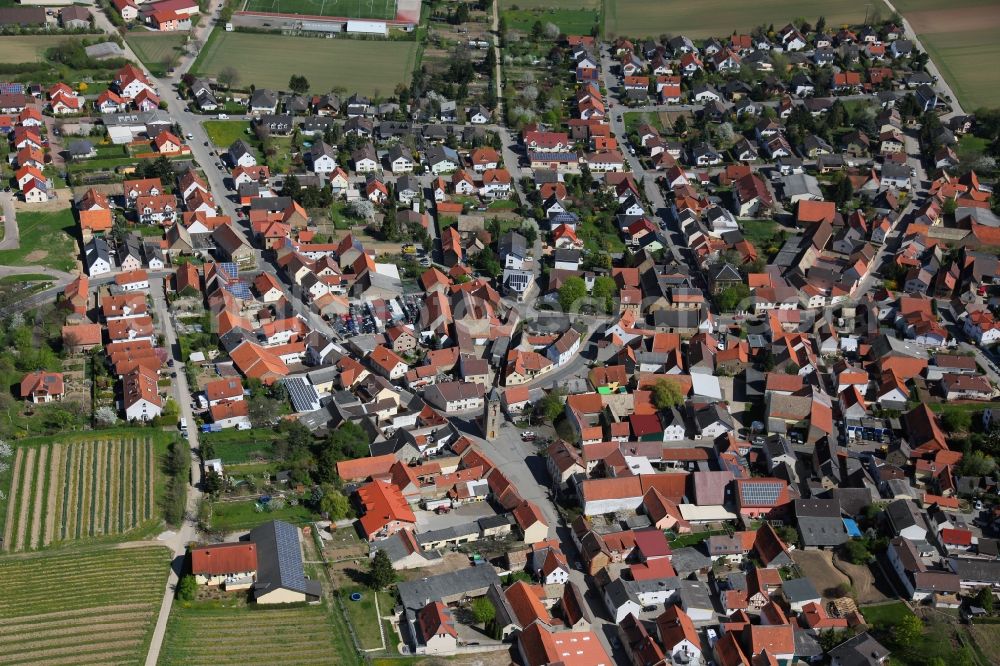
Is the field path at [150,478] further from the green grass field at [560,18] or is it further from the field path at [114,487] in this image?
the green grass field at [560,18]

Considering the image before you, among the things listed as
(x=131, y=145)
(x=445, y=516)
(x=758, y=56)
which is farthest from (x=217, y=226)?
(x=758, y=56)

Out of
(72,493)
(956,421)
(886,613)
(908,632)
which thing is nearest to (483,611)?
(908,632)

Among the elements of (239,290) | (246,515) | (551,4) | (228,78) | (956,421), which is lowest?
(956,421)

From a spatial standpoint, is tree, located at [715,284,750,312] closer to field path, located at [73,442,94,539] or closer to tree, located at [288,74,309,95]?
field path, located at [73,442,94,539]

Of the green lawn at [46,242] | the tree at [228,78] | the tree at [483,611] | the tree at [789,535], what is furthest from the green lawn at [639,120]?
the tree at [483,611]

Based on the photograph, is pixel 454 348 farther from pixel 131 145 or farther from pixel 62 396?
pixel 131 145

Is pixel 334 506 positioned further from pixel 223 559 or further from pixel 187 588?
pixel 187 588
